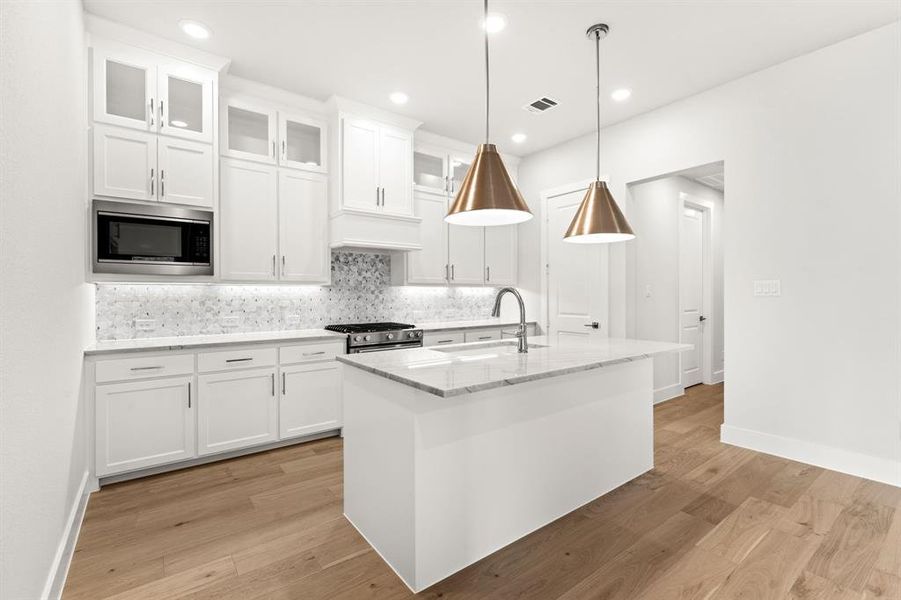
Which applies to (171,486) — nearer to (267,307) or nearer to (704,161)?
(267,307)

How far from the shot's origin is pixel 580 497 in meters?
2.40

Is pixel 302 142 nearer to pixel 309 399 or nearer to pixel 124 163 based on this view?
pixel 124 163

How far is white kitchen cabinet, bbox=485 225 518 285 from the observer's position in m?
5.12

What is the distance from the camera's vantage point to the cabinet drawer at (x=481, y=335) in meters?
4.37

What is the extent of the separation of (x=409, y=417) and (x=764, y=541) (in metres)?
1.86

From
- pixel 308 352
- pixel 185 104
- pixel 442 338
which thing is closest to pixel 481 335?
pixel 442 338

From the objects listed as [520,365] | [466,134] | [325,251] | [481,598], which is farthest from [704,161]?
[481,598]

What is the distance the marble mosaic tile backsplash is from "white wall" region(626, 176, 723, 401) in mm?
1961

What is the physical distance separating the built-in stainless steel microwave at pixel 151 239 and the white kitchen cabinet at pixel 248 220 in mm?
175

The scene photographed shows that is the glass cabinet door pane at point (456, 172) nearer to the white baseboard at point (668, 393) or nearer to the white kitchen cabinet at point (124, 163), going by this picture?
the white kitchen cabinet at point (124, 163)

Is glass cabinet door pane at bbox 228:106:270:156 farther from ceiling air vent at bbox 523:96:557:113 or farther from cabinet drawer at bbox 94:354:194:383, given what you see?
ceiling air vent at bbox 523:96:557:113

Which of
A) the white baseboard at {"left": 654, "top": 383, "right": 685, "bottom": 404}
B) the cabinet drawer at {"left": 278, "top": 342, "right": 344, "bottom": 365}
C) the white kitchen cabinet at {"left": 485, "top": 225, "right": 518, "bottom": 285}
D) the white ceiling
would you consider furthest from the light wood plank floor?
the white ceiling

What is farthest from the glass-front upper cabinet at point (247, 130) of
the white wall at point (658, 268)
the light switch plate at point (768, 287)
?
the light switch plate at point (768, 287)

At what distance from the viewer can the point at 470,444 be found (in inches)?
74.4
